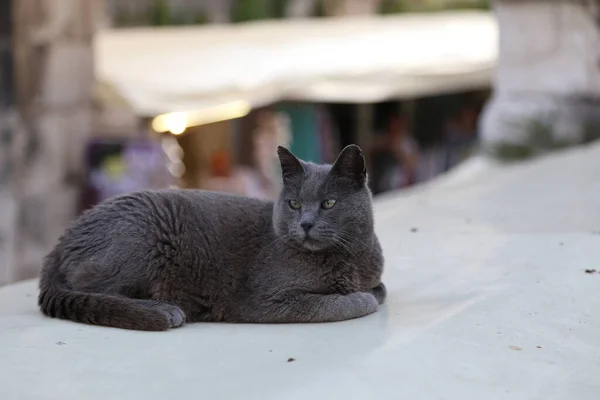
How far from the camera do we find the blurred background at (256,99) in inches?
248

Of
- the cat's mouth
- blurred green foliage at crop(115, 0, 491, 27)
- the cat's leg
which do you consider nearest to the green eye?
the cat's mouth

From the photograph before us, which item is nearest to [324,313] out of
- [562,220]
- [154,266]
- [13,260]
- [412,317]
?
[412,317]

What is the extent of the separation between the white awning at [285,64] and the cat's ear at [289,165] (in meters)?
4.13

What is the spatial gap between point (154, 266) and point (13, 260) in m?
3.63

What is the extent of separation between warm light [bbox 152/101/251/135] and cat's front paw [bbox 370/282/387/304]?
4.41 metres

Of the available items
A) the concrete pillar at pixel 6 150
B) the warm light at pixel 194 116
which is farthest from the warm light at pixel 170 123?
the concrete pillar at pixel 6 150

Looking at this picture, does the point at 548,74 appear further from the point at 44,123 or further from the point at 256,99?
the point at 44,123

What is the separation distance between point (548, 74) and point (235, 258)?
13.6 ft

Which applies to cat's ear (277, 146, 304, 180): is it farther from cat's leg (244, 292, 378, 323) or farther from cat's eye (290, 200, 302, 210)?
cat's leg (244, 292, 378, 323)

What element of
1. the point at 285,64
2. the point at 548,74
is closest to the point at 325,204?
the point at 548,74

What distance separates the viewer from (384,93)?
26.8ft

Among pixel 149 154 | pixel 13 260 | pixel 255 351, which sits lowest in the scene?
pixel 13 260

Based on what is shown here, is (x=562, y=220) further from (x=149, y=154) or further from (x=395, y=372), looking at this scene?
(x=149, y=154)

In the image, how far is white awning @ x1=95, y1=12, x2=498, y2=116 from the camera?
728cm
